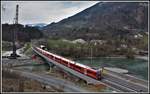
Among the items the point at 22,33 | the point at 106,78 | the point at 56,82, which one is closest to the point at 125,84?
the point at 106,78

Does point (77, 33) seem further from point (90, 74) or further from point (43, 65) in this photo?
point (90, 74)

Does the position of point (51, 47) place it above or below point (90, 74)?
above

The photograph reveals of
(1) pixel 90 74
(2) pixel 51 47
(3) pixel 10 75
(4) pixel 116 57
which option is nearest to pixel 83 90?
(1) pixel 90 74

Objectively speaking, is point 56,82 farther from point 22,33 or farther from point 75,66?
point 22,33

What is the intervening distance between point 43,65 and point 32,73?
2.98 m

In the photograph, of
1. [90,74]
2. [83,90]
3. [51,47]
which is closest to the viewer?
[83,90]

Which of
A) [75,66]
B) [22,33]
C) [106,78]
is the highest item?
[22,33]

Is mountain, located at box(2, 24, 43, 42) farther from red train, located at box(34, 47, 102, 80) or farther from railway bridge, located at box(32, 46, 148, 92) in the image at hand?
railway bridge, located at box(32, 46, 148, 92)

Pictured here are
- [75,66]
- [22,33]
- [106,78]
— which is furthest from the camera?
[22,33]

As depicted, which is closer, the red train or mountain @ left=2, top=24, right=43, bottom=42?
the red train

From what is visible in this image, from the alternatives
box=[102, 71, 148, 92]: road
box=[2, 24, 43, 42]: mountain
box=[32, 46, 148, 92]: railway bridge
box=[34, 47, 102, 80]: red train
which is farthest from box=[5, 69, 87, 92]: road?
box=[2, 24, 43, 42]: mountain

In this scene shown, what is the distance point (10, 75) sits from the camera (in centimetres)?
944

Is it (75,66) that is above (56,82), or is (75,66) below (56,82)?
above

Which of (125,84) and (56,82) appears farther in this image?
(56,82)
